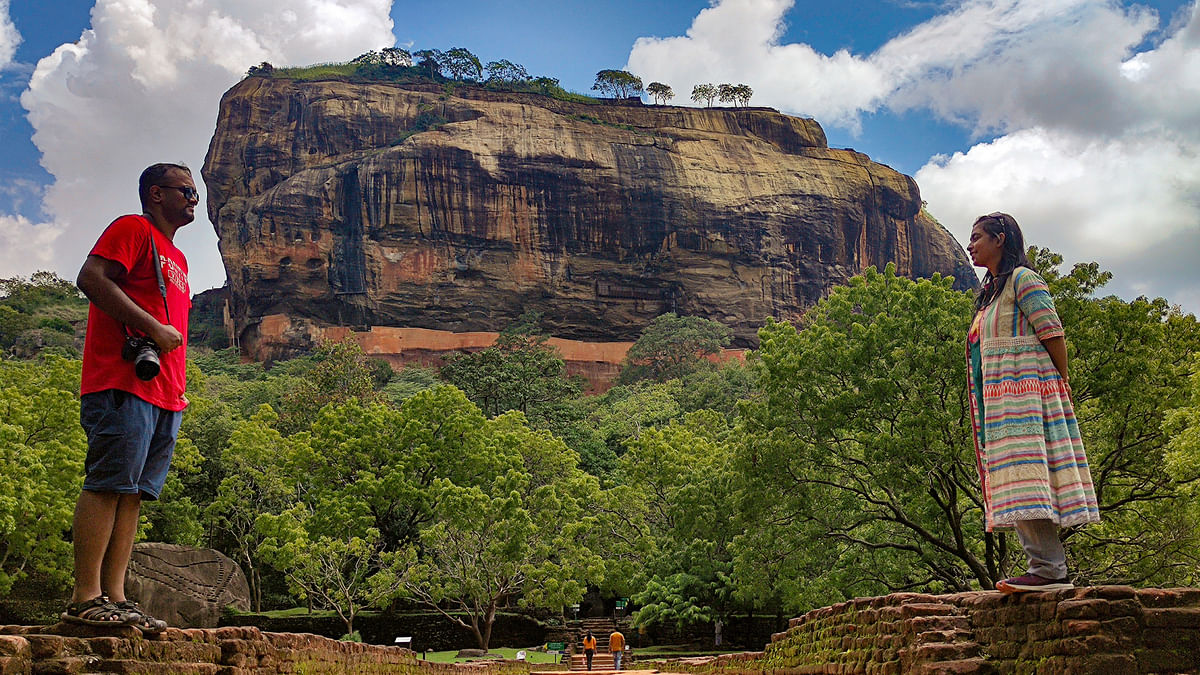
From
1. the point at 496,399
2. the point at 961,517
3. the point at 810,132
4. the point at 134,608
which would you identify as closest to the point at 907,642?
the point at 134,608

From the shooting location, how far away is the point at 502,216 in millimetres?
70812

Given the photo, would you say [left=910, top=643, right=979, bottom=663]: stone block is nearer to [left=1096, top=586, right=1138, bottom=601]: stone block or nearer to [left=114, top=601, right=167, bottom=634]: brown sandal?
[left=1096, top=586, right=1138, bottom=601]: stone block

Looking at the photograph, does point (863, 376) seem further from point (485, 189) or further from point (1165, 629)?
point (485, 189)

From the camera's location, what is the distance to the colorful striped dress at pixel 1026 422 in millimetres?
4701

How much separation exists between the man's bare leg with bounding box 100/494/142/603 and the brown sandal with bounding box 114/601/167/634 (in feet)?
0.16

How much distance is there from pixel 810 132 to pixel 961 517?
7246cm

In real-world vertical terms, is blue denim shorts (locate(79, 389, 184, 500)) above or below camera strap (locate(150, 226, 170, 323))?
below

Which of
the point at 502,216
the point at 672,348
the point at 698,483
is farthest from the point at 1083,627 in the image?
the point at 502,216

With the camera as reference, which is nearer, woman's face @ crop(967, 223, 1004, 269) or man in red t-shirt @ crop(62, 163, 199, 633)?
man in red t-shirt @ crop(62, 163, 199, 633)

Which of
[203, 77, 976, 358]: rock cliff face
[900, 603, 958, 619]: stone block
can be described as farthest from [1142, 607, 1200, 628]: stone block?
[203, 77, 976, 358]: rock cliff face

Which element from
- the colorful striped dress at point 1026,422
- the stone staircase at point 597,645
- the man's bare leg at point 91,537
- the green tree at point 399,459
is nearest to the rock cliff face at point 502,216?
the green tree at point 399,459

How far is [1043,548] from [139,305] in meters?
4.60

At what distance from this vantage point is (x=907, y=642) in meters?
5.96

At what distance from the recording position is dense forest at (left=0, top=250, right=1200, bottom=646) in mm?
14102
